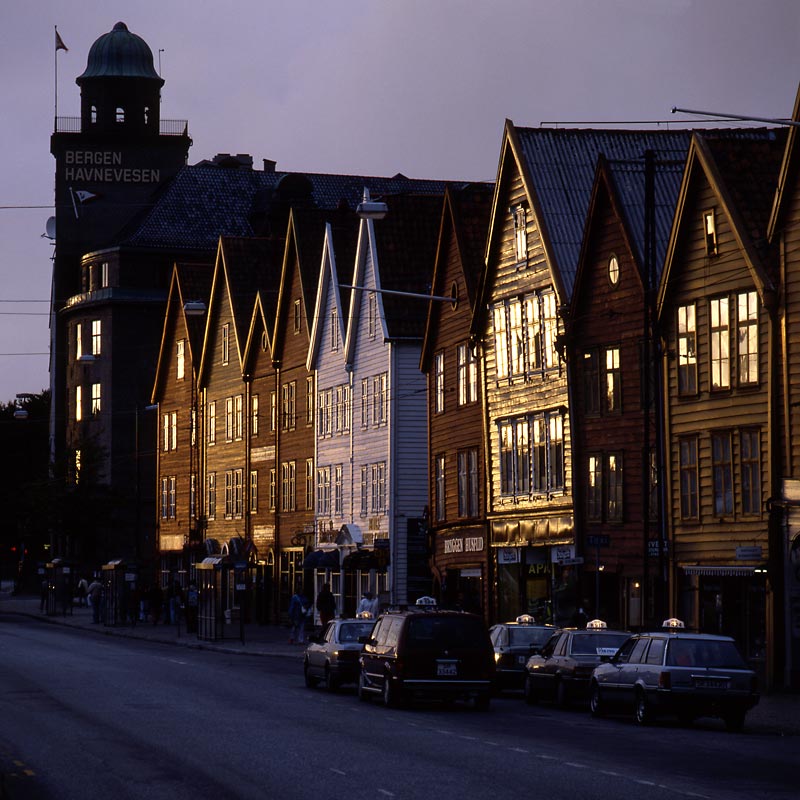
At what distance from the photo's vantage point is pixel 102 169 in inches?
4181

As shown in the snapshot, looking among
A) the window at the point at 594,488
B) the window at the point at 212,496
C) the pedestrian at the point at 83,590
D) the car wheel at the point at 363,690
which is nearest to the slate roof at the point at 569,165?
the window at the point at 594,488

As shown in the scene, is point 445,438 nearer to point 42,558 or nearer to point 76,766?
point 76,766

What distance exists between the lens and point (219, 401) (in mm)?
83000

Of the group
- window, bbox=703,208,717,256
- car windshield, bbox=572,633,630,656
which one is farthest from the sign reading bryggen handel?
car windshield, bbox=572,633,630,656

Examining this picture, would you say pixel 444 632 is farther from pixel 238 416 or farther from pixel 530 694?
pixel 238 416

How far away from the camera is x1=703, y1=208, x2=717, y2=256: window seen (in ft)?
135

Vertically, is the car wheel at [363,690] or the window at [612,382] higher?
the window at [612,382]

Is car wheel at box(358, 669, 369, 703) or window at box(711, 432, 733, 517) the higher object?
window at box(711, 432, 733, 517)

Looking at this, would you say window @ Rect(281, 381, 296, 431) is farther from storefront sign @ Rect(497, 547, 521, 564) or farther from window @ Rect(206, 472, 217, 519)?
storefront sign @ Rect(497, 547, 521, 564)

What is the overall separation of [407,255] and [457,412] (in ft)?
26.3

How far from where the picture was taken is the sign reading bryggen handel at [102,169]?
106 m

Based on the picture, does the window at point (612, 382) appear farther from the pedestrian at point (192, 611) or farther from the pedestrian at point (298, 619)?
the pedestrian at point (192, 611)

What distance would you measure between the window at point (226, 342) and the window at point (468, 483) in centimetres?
2687

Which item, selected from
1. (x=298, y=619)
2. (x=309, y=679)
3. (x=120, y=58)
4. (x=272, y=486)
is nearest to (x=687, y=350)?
(x=309, y=679)
